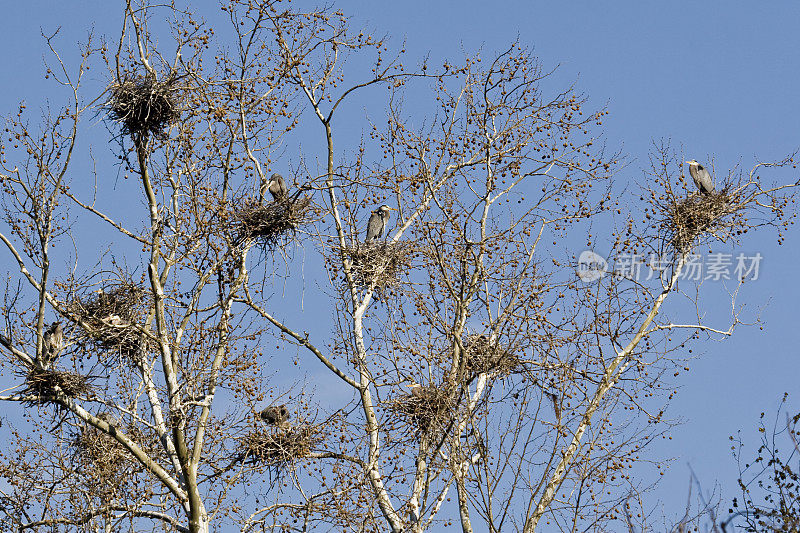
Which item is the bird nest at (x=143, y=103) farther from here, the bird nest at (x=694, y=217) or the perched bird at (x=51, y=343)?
the bird nest at (x=694, y=217)

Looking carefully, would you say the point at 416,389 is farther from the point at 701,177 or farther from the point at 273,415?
the point at 701,177

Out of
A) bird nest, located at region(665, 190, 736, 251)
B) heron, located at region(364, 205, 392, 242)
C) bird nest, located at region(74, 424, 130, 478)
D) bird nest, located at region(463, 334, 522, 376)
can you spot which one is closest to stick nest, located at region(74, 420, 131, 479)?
bird nest, located at region(74, 424, 130, 478)

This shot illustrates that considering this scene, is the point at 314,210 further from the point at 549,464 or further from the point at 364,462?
the point at 549,464

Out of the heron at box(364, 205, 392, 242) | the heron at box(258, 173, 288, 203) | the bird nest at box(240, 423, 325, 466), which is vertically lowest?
the bird nest at box(240, 423, 325, 466)

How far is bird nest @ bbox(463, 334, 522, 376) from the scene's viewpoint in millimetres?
12789

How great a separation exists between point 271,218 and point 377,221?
104 inches

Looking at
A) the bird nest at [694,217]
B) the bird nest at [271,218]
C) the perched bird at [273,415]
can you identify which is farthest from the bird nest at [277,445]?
the bird nest at [694,217]

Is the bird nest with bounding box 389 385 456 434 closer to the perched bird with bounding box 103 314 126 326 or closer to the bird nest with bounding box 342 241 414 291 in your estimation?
the bird nest with bounding box 342 241 414 291

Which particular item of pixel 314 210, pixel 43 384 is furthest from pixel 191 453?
pixel 314 210

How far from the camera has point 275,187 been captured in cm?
1374

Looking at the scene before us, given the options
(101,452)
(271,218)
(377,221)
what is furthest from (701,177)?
(101,452)

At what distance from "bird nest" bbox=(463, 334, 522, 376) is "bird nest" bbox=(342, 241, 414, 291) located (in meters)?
1.40

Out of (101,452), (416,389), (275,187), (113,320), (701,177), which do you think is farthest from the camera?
(701,177)

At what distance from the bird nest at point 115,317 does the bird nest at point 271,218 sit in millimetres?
1327
